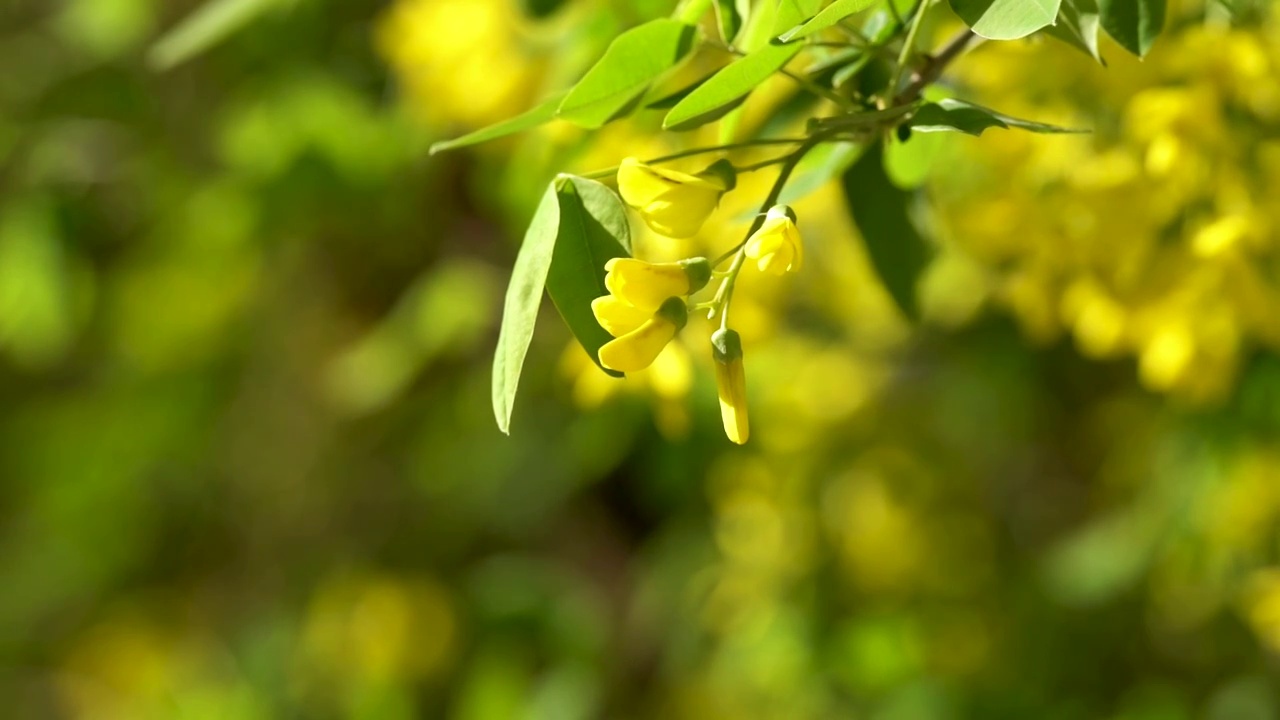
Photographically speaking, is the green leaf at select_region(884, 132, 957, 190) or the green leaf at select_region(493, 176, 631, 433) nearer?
the green leaf at select_region(493, 176, 631, 433)

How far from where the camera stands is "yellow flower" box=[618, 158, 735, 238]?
1.37ft

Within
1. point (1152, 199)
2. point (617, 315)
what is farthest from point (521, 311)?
point (1152, 199)

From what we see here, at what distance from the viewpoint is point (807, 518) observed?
3.84 ft

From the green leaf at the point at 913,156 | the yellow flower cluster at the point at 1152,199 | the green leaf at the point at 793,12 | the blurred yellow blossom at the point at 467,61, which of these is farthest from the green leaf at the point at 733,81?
the blurred yellow blossom at the point at 467,61

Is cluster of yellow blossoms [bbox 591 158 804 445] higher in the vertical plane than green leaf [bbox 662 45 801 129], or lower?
lower

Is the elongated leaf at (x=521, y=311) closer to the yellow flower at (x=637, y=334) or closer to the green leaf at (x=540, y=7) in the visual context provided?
the yellow flower at (x=637, y=334)

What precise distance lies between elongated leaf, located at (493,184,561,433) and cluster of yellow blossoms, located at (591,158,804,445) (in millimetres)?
20

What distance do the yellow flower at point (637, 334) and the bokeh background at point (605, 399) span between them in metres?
0.13

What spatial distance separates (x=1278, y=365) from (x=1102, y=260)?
0.25 metres

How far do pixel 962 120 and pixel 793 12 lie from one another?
2.7 inches

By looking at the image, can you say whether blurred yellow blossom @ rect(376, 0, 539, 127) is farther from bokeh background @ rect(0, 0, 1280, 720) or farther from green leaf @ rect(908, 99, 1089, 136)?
green leaf @ rect(908, 99, 1089, 136)

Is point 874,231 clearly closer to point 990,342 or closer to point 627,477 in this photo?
point 990,342

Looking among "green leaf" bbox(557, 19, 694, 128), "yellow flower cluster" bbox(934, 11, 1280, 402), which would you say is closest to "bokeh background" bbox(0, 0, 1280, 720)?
"yellow flower cluster" bbox(934, 11, 1280, 402)

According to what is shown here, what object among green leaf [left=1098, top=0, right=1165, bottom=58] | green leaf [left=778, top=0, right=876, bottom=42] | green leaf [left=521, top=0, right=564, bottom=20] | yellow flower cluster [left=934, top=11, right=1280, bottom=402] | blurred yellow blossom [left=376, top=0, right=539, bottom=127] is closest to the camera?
green leaf [left=778, top=0, right=876, bottom=42]
